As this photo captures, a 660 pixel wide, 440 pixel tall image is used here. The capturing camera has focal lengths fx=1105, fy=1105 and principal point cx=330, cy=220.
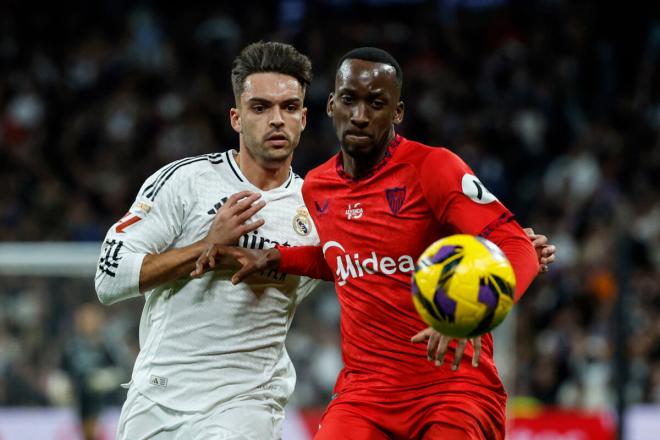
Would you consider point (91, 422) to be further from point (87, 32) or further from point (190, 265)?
point (87, 32)

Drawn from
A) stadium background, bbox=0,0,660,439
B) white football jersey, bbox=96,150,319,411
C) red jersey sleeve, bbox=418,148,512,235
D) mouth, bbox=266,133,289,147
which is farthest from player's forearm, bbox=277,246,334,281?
stadium background, bbox=0,0,660,439

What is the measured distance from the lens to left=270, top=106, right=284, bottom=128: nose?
499cm

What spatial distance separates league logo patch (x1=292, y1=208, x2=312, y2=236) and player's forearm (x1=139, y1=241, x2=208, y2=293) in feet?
1.76

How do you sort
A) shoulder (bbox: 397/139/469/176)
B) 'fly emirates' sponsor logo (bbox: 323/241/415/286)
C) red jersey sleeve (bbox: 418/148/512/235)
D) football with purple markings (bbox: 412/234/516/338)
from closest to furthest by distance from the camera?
football with purple markings (bbox: 412/234/516/338)
red jersey sleeve (bbox: 418/148/512/235)
shoulder (bbox: 397/139/469/176)
'fly emirates' sponsor logo (bbox: 323/241/415/286)

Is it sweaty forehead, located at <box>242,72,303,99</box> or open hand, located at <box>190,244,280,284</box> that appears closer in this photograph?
open hand, located at <box>190,244,280,284</box>

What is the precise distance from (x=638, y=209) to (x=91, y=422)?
6.30m

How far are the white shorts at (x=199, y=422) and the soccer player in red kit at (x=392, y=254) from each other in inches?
17.9

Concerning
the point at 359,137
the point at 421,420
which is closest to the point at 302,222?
the point at 359,137

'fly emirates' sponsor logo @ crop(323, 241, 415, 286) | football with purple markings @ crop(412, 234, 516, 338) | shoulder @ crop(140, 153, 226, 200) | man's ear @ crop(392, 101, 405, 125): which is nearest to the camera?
football with purple markings @ crop(412, 234, 516, 338)

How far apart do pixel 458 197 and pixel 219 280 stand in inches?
50.9

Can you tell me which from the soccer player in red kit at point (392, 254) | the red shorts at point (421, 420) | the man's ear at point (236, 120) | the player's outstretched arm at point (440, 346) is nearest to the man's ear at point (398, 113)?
the soccer player in red kit at point (392, 254)

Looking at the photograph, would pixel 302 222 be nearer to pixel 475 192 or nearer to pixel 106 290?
pixel 106 290

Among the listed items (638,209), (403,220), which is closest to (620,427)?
(638,209)

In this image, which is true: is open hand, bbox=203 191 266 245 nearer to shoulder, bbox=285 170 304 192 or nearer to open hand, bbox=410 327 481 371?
shoulder, bbox=285 170 304 192
